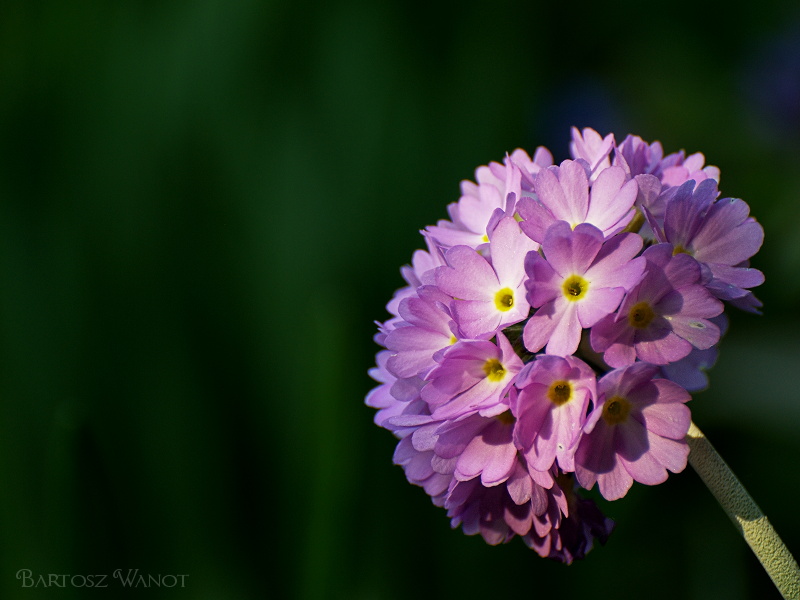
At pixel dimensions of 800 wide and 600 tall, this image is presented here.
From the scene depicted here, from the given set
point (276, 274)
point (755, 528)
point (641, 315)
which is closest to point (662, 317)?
point (641, 315)

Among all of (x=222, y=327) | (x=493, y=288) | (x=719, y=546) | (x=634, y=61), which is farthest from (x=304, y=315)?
(x=634, y=61)

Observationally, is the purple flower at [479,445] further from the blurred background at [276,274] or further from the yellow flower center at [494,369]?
the blurred background at [276,274]

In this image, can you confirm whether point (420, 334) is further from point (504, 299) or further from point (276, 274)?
point (276, 274)

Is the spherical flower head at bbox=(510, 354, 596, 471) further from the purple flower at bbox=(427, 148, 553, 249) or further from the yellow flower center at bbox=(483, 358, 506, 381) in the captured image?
the purple flower at bbox=(427, 148, 553, 249)

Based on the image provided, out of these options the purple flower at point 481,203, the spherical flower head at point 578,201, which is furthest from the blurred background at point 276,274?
the spherical flower head at point 578,201

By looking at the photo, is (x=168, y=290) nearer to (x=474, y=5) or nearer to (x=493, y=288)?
(x=474, y=5)
